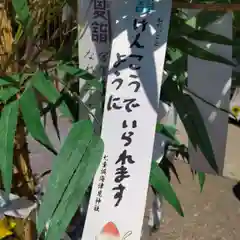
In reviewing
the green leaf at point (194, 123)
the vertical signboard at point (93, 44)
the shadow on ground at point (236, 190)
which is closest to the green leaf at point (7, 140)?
the vertical signboard at point (93, 44)

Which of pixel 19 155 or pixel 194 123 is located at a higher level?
pixel 194 123

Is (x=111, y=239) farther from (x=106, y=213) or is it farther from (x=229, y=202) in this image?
(x=229, y=202)

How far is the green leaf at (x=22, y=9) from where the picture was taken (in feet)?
2.37

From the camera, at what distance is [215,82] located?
29.2 inches

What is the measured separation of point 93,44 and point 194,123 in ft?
0.61

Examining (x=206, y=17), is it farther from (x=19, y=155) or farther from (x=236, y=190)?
(x=236, y=190)

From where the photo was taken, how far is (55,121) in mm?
954

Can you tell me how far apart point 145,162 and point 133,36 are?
6.5 inches

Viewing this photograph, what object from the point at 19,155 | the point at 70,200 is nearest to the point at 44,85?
the point at 70,200

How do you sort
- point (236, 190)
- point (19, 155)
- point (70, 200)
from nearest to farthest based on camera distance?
point (70, 200), point (19, 155), point (236, 190)

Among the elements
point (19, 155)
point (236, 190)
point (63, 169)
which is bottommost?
point (236, 190)

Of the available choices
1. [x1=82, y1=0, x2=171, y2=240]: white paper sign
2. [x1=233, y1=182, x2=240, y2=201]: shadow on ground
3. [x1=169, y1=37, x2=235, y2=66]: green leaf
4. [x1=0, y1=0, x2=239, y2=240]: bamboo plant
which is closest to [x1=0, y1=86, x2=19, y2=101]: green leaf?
[x1=0, y1=0, x2=239, y2=240]: bamboo plant

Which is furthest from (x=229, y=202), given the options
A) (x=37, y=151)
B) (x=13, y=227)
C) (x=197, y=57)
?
(x=197, y=57)

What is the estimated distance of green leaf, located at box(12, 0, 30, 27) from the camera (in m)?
0.72
